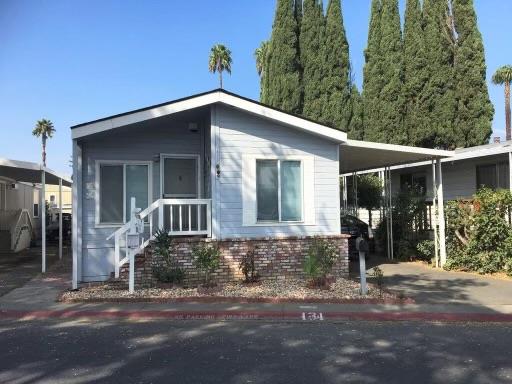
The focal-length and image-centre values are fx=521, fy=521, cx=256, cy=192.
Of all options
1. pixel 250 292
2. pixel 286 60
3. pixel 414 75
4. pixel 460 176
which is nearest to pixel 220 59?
pixel 286 60

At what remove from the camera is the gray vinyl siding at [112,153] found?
11.8 m

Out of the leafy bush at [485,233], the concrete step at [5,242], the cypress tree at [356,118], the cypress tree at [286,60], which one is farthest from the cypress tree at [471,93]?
the concrete step at [5,242]

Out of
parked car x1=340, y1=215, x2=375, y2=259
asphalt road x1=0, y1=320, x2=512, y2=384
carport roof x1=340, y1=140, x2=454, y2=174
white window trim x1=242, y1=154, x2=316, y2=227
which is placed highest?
carport roof x1=340, y1=140, x2=454, y2=174

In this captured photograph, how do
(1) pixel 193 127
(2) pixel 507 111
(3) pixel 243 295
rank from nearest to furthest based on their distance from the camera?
(3) pixel 243 295, (1) pixel 193 127, (2) pixel 507 111

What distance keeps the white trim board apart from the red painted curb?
12.8ft

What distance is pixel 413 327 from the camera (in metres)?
7.97

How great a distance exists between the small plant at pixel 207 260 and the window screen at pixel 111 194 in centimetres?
241

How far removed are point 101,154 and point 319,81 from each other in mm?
18669

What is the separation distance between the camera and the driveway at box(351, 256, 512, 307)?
9898 mm

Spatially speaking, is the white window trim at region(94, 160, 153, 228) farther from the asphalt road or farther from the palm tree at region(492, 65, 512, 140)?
the palm tree at region(492, 65, 512, 140)

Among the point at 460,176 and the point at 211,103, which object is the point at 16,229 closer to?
the point at 211,103

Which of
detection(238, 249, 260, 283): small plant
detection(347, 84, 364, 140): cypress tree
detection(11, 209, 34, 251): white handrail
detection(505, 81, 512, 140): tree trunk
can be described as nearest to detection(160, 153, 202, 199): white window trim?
detection(238, 249, 260, 283): small plant

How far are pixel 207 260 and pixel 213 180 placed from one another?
5.84 feet

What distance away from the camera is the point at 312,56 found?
28.7 meters
